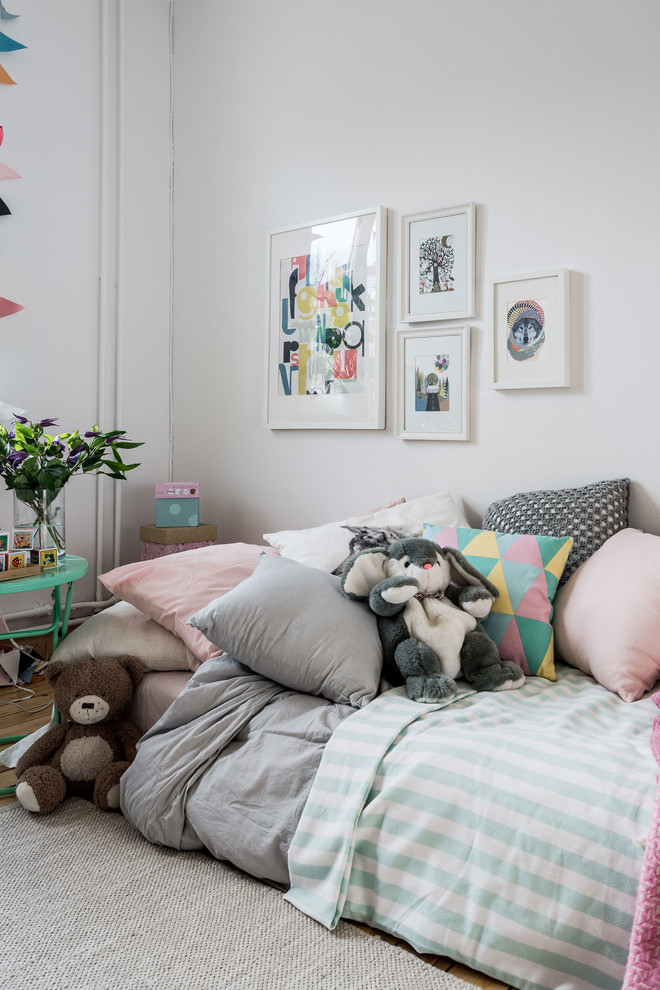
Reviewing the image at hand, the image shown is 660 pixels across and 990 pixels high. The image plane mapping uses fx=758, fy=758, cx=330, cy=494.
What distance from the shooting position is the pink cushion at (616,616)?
163 centimetres

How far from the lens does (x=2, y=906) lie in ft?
4.64

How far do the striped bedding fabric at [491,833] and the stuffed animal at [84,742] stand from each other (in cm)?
63

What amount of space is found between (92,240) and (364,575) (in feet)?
6.37

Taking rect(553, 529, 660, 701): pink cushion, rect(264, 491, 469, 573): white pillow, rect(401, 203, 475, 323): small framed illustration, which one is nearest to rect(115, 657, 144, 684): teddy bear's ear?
rect(264, 491, 469, 573): white pillow

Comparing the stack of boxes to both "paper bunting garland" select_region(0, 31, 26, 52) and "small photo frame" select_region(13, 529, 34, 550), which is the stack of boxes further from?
"paper bunting garland" select_region(0, 31, 26, 52)

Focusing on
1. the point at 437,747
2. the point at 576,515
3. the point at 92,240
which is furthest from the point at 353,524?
the point at 92,240

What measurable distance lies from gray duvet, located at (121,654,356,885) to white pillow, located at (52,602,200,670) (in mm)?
216

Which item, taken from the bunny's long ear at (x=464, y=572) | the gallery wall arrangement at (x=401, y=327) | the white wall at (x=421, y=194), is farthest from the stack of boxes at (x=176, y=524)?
the bunny's long ear at (x=464, y=572)

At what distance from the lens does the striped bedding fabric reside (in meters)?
1.14

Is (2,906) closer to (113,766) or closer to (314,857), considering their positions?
(113,766)

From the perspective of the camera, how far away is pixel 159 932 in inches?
52.8

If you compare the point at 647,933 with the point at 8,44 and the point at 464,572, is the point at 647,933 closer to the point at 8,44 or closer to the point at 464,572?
the point at 464,572

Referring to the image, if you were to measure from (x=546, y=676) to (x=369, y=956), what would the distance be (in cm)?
75

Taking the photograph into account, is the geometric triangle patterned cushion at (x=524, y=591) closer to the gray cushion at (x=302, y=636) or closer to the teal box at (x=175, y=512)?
the gray cushion at (x=302, y=636)
